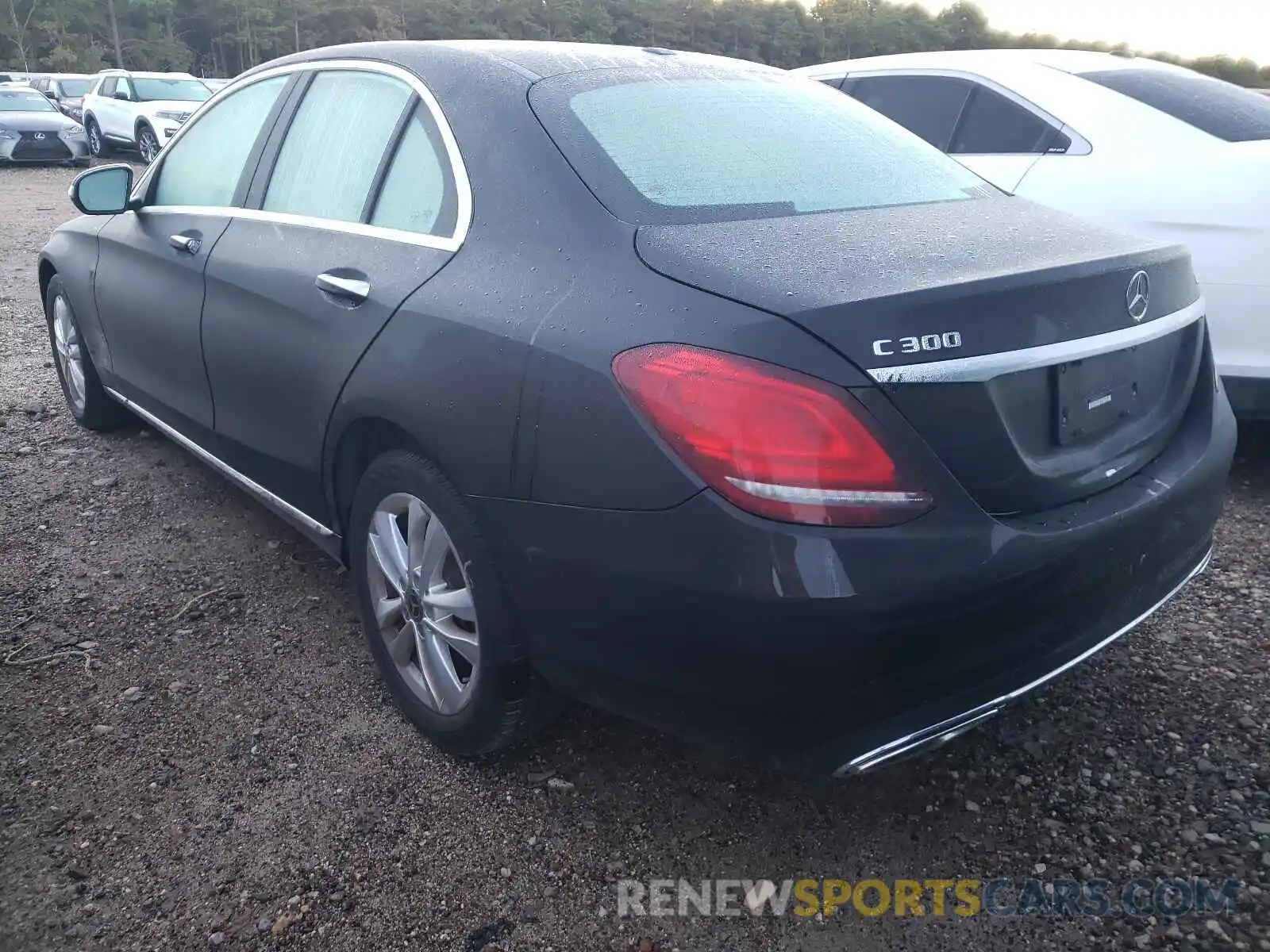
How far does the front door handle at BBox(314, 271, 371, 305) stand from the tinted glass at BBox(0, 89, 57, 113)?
1917cm

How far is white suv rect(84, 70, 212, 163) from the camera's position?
57.9 feet

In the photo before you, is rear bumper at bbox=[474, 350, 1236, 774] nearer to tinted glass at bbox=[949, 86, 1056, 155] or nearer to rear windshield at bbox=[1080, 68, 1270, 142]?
rear windshield at bbox=[1080, 68, 1270, 142]

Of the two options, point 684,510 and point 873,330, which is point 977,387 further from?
point 684,510

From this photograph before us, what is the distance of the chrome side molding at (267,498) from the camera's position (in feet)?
9.30

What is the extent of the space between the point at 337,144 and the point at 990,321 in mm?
1913

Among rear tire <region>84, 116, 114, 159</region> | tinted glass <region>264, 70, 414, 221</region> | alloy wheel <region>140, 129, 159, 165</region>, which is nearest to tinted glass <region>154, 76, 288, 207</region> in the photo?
tinted glass <region>264, 70, 414, 221</region>

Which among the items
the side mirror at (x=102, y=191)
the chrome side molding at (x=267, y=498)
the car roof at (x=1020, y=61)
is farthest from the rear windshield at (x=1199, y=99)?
the side mirror at (x=102, y=191)

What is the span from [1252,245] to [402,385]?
303cm

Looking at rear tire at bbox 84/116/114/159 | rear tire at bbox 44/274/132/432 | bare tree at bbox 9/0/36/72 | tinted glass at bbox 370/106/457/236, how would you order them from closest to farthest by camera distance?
1. tinted glass at bbox 370/106/457/236
2. rear tire at bbox 44/274/132/432
3. rear tire at bbox 84/116/114/159
4. bare tree at bbox 9/0/36/72

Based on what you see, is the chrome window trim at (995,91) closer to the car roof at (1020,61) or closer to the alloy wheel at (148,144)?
the car roof at (1020,61)

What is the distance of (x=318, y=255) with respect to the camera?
271 cm

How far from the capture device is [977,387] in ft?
5.79

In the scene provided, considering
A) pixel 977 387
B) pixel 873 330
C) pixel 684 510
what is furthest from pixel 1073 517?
pixel 684 510

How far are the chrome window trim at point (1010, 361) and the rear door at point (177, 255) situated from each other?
7.67 ft
